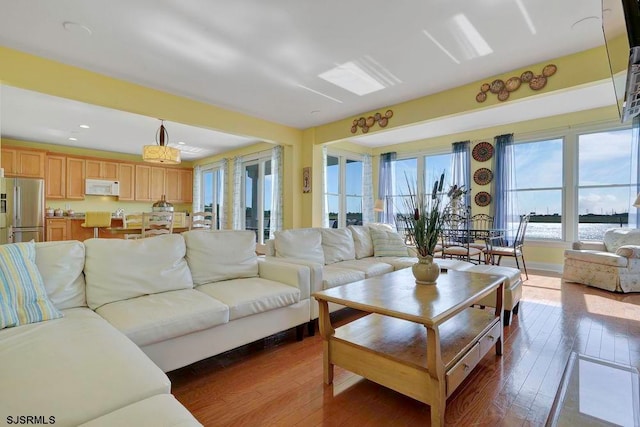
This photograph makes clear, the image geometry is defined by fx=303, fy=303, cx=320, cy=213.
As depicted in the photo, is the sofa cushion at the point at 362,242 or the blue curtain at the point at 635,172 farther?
the blue curtain at the point at 635,172

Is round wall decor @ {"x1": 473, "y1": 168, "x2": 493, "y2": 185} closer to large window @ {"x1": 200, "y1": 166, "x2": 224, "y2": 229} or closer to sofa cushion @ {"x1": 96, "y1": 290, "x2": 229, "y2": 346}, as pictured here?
sofa cushion @ {"x1": 96, "y1": 290, "x2": 229, "y2": 346}

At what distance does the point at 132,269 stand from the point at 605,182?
6.66 metres

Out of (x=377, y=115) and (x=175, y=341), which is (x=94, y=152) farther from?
(x=175, y=341)

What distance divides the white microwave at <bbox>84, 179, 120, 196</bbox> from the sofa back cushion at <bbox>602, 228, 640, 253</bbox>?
959 centimetres

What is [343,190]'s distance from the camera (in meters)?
6.97

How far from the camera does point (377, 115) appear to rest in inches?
185

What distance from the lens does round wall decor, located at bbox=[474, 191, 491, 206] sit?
19.2 feet

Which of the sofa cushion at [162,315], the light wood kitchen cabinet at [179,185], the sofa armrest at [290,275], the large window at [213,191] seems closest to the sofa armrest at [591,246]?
the sofa armrest at [290,275]

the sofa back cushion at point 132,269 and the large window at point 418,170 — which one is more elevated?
the large window at point 418,170

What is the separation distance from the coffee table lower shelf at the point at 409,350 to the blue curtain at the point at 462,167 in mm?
4376

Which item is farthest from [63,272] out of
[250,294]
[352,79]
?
[352,79]

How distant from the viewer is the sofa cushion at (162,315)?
166 cm

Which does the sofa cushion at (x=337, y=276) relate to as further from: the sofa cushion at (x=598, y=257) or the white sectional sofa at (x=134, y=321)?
the sofa cushion at (x=598, y=257)

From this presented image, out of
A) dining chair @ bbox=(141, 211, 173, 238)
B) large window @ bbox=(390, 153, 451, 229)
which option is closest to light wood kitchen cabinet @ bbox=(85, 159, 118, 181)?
dining chair @ bbox=(141, 211, 173, 238)
